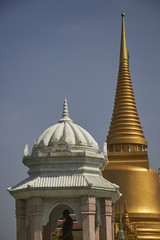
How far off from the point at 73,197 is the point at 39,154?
250cm

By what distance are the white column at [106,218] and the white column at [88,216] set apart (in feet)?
3.66

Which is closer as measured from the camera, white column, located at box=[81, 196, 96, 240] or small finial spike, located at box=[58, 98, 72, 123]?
white column, located at box=[81, 196, 96, 240]

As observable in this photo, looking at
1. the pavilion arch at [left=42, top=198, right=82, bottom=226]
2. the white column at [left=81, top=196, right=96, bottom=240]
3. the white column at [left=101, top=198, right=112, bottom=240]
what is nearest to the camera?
the white column at [left=81, top=196, right=96, bottom=240]

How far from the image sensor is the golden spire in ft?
183

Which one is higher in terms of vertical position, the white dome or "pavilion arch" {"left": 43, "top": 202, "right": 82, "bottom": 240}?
the white dome

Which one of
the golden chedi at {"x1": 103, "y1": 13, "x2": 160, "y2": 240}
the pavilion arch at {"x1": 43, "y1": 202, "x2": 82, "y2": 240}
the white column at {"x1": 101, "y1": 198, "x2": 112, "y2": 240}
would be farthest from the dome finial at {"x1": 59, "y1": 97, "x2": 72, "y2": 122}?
the golden chedi at {"x1": 103, "y1": 13, "x2": 160, "y2": 240}

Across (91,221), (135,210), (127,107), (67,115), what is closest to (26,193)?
(91,221)

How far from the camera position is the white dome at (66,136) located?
2692 centimetres

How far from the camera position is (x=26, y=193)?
25.6 meters

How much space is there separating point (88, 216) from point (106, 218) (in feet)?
4.90

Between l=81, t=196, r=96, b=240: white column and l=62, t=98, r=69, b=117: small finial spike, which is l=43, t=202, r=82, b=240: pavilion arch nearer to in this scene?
l=81, t=196, r=96, b=240: white column

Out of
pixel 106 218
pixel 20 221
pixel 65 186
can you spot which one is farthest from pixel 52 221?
pixel 65 186

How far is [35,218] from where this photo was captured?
25.4 metres

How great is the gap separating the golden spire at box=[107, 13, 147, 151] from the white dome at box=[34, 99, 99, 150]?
27934 millimetres
